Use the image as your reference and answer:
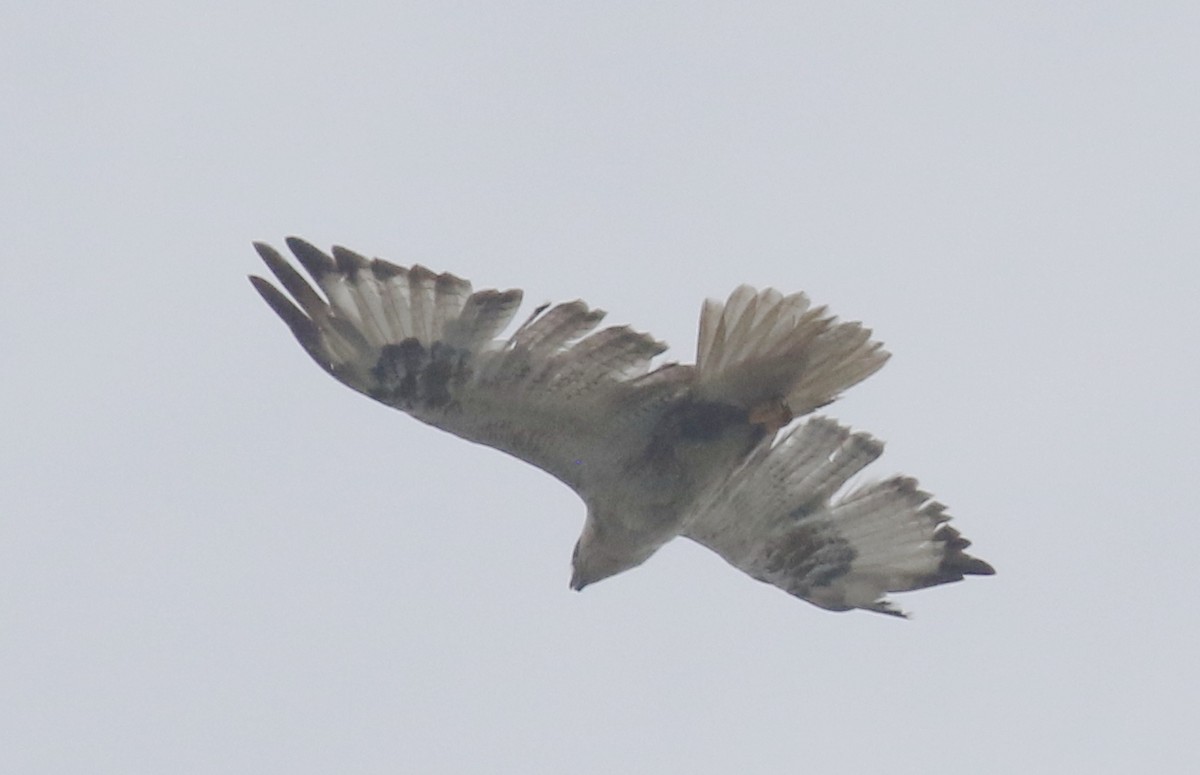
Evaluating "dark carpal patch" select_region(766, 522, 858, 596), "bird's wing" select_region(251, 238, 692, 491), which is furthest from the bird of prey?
"dark carpal patch" select_region(766, 522, 858, 596)

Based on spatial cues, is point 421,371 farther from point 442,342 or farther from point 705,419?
point 705,419

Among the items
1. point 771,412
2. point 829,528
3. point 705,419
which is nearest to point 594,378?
point 705,419

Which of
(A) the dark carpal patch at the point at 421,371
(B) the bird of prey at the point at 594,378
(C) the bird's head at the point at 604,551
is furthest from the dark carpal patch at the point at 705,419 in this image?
(A) the dark carpal patch at the point at 421,371

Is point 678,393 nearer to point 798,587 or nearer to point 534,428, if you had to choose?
point 534,428

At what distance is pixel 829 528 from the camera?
12.1 metres

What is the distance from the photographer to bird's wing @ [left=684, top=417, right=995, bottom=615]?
11898 mm

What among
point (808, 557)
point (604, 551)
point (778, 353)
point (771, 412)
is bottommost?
point (604, 551)

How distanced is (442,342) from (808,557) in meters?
2.90

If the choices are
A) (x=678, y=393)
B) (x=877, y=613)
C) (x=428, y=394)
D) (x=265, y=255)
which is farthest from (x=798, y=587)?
(x=265, y=255)

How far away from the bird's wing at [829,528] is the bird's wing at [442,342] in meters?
1.70

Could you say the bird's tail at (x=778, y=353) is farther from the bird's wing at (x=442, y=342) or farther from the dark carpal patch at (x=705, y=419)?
the bird's wing at (x=442, y=342)

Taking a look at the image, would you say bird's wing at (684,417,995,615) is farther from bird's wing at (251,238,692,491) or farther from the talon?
bird's wing at (251,238,692,491)

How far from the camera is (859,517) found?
12.2 meters

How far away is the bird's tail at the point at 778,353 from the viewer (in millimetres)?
10422
